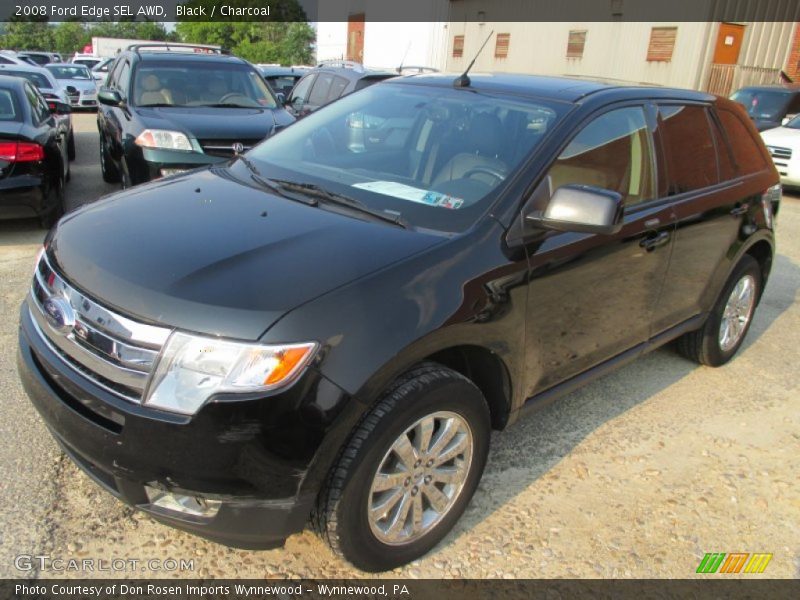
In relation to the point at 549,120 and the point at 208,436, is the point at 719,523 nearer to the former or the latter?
the point at 549,120

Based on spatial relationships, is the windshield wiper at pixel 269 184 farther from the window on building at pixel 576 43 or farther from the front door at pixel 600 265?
the window on building at pixel 576 43

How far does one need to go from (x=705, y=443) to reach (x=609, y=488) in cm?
A: 81

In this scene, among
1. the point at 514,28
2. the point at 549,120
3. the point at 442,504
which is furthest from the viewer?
the point at 514,28

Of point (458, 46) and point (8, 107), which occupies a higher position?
point (458, 46)

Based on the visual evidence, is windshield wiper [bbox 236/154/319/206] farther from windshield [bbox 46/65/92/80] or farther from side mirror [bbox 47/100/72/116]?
windshield [bbox 46/65/92/80]

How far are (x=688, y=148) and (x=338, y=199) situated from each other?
209 centimetres

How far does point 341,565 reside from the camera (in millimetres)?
2479

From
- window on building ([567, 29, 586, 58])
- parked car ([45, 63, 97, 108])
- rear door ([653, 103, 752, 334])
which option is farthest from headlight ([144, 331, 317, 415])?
window on building ([567, 29, 586, 58])

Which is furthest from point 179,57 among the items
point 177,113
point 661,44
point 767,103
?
point 661,44

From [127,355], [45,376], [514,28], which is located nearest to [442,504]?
[127,355]

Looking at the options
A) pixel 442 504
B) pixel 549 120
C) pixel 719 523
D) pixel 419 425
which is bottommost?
pixel 719 523

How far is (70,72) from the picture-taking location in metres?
22.5

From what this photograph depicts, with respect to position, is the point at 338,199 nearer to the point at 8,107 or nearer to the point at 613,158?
the point at 613,158

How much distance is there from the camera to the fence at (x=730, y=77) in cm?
2066
